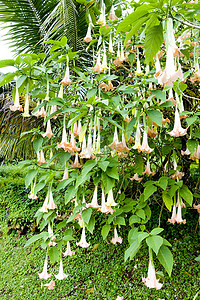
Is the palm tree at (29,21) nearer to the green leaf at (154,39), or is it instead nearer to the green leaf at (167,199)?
the green leaf at (167,199)

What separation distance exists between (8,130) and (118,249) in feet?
6.53

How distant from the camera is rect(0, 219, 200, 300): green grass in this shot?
2123mm

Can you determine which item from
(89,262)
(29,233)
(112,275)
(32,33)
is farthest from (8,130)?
(112,275)

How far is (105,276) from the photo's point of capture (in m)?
2.45

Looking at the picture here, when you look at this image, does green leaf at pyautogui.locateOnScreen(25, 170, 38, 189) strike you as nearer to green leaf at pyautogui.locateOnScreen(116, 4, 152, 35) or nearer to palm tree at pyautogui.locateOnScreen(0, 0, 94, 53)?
green leaf at pyautogui.locateOnScreen(116, 4, 152, 35)

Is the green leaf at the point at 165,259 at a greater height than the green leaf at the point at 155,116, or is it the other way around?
the green leaf at the point at 155,116

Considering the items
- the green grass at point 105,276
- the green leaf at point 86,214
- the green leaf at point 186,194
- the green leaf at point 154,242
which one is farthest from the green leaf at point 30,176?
the green grass at point 105,276

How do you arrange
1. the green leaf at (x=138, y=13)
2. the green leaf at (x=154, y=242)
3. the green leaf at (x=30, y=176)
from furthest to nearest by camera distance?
1. the green leaf at (x=30, y=176)
2. the green leaf at (x=154, y=242)
3. the green leaf at (x=138, y=13)

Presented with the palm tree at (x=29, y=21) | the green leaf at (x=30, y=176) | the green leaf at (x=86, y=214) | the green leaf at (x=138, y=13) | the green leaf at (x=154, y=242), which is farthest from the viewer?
the palm tree at (x=29, y=21)

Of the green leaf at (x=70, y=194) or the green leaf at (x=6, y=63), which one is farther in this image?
the green leaf at (x=70, y=194)

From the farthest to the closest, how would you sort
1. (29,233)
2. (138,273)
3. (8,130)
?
(29,233) → (8,130) → (138,273)

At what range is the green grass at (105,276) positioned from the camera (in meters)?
2.12

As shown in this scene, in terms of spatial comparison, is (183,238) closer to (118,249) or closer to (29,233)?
(118,249)

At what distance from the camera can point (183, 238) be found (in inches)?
99.0
